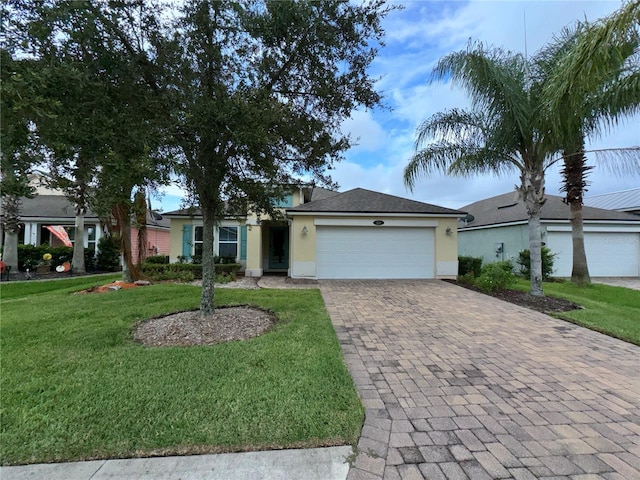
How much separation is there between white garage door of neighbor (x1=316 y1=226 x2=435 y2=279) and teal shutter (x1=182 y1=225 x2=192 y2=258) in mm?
6299

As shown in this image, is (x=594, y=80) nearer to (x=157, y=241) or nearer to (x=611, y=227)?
(x=611, y=227)

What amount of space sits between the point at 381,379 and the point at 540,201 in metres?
8.50

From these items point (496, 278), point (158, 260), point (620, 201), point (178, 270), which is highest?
point (620, 201)

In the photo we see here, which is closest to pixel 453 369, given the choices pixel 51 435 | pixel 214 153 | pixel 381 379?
pixel 381 379

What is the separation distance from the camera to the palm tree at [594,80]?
5234 mm

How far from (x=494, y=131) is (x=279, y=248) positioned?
11.4 m

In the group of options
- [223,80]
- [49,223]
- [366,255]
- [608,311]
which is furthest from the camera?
[49,223]

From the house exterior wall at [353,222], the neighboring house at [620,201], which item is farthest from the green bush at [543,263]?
the neighboring house at [620,201]

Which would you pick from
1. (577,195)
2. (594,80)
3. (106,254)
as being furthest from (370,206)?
(106,254)

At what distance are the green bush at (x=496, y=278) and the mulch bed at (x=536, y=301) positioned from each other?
0.26m

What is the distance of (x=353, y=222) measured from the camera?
44.3ft

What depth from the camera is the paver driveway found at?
8.38 ft

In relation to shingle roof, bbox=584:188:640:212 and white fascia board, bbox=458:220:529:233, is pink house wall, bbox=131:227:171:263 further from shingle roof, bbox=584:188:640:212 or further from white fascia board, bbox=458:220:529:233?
shingle roof, bbox=584:188:640:212

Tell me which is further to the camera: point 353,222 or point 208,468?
point 353,222
